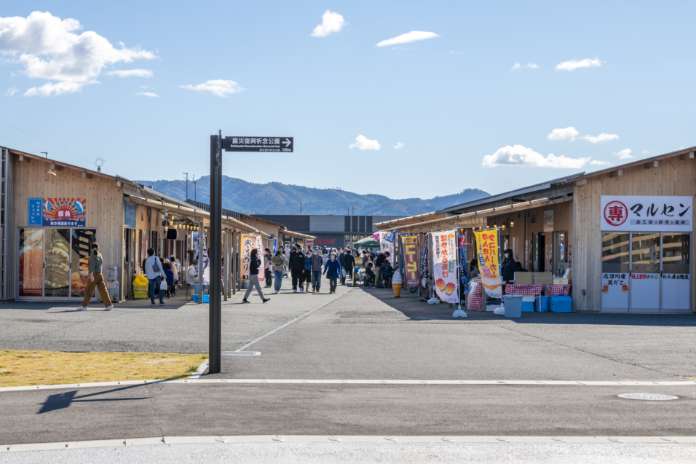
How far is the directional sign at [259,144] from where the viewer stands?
1324 cm

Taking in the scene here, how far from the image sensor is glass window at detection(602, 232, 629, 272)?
28.2 m

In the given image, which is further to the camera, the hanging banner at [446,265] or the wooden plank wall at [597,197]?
the wooden plank wall at [597,197]

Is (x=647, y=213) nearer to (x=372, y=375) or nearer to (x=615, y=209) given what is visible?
(x=615, y=209)

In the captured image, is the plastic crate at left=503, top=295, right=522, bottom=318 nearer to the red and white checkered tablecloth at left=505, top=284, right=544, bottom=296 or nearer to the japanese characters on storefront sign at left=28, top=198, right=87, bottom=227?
the red and white checkered tablecloth at left=505, top=284, right=544, bottom=296

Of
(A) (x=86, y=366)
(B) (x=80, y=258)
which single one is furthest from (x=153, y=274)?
(A) (x=86, y=366)

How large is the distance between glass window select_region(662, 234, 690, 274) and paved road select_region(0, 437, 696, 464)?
20.6m

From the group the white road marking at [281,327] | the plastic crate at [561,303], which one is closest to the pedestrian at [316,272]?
the white road marking at [281,327]

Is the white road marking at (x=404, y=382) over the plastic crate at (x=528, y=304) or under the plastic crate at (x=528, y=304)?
under

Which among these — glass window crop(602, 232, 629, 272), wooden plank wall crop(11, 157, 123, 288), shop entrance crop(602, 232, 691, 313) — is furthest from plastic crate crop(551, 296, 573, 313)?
wooden plank wall crop(11, 157, 123, 288)

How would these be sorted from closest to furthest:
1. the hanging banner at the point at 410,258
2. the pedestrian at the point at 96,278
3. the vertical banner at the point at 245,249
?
the pedestrian at the point at 96,278, the hanging banner at the point at 410,258, the vertical banner at the point at 245,249

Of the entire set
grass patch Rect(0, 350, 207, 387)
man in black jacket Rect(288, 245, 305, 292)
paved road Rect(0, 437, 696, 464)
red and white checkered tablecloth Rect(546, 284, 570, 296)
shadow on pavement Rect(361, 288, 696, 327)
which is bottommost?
shadow on pavement Rect(361, 288, 696, 327)

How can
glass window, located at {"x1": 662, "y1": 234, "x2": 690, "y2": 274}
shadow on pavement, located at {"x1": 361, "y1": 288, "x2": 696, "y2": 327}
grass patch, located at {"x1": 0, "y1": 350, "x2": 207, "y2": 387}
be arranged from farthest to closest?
1. glass window, located at {"x1": 662, "y1": 234, "x2": 690, "y2": 274}
2. shadow on pavement, located at {"x1": 361, "y1": 288, "x2": 696, "y2": 327}
3. grass patch, located at {"x1": 0, "y1": 350, "x2": 207, "y2": 387}

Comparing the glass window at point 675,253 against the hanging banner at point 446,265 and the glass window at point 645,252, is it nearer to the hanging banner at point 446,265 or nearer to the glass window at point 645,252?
the glass window at point 645,252

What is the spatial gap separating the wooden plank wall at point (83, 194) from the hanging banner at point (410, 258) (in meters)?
11.4
